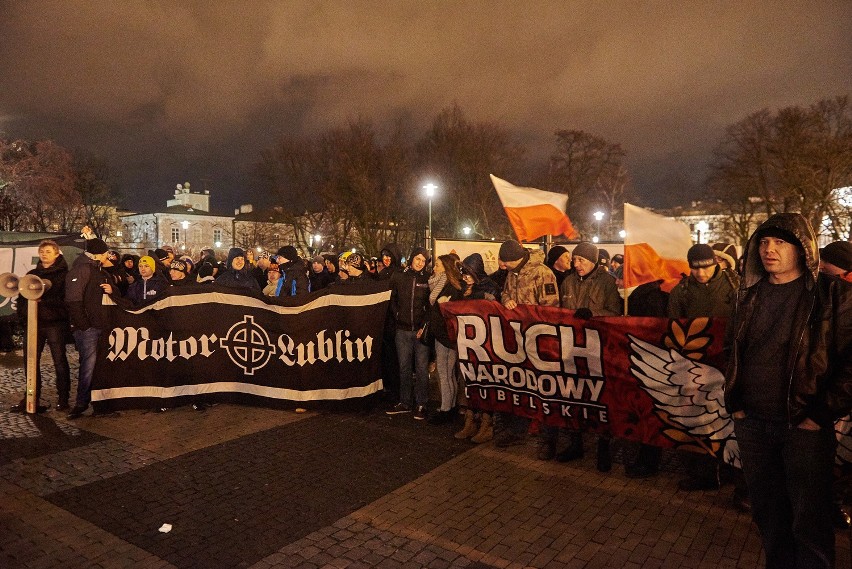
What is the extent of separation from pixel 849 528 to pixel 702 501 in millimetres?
972

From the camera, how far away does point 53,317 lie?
25.2 ft

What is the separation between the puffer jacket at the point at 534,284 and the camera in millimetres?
6191

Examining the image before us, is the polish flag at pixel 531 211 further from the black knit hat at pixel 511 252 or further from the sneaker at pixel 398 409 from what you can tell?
the sneaker at pixel 398 409

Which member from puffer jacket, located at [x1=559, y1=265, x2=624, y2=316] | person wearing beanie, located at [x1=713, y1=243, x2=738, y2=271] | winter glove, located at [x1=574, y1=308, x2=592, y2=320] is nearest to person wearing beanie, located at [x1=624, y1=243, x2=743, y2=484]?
puffer jacket, located at [x1=559, y1=265, x2=624, y2=316]

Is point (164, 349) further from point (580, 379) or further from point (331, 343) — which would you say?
point (580, 379)

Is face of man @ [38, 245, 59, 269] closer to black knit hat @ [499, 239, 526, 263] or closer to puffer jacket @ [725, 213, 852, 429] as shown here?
black knit hat @ [499, 239, 526, 263]

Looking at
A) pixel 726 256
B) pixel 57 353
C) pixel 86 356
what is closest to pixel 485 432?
pixel 726 256

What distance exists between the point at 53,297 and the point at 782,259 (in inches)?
314

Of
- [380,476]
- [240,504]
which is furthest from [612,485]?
[240,504]

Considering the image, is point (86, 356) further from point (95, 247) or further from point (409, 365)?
point (409, 365)

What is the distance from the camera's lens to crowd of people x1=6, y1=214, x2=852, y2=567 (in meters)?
3.05

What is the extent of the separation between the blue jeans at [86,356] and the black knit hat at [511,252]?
506cm

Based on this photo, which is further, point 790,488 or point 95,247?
point 95,247

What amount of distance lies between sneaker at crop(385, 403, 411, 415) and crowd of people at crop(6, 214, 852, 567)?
0.06 feet
